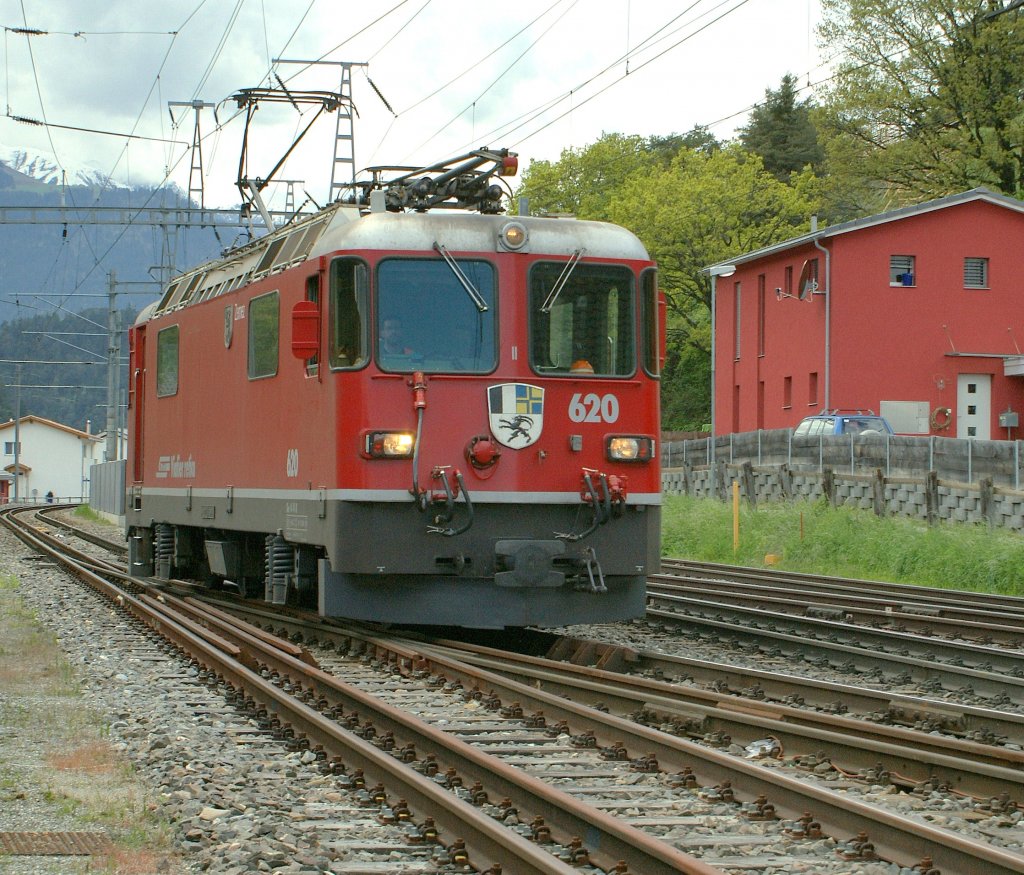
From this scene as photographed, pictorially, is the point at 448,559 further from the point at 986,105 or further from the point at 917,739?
the point at 986,105

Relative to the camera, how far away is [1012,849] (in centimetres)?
545

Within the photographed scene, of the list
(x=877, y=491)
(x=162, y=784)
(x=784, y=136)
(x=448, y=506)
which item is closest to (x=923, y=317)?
(x=877, y=491)

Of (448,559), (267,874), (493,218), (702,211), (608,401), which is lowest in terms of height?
(267,874)

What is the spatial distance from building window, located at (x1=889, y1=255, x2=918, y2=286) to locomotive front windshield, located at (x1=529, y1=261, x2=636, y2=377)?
30.1 metres

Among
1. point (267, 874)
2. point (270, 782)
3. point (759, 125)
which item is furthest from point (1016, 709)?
point (759, 125)

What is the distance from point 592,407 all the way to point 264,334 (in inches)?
123

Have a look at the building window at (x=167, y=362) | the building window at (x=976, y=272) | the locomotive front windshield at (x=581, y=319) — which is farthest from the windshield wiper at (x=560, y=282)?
the building window at (x=976, y=272)

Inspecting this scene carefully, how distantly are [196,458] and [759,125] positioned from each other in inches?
2591

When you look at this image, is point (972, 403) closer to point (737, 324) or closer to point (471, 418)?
point (737, 324)

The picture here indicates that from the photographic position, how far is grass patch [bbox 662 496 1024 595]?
63.8 feet

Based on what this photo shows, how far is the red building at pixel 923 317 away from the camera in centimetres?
3947

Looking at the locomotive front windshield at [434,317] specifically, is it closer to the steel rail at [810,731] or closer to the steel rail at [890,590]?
the steel rail at [810,731]

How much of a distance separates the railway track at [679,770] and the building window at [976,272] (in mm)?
33294

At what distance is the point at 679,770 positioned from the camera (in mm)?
6801
